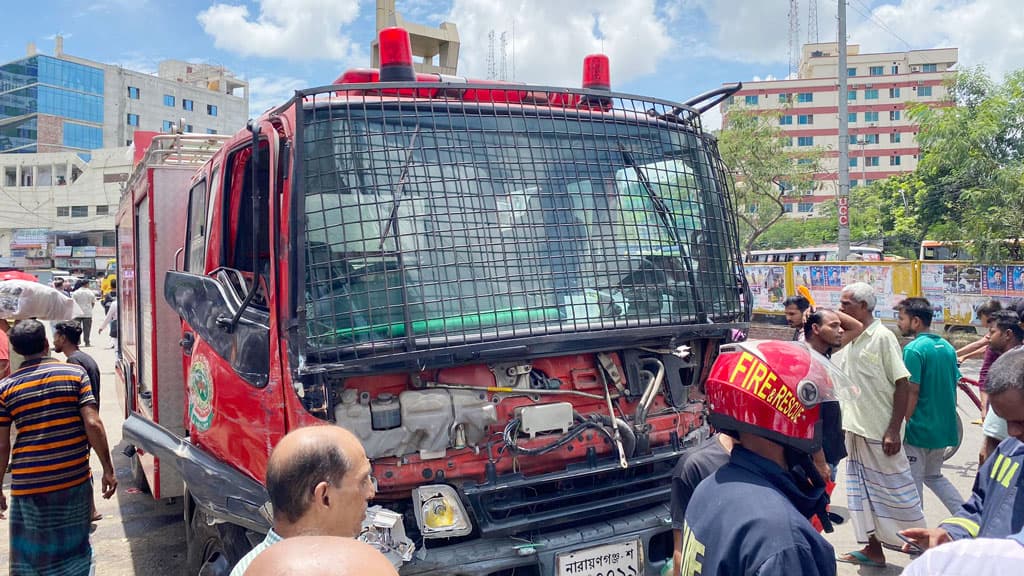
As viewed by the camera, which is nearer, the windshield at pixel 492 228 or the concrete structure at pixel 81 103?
the windshield at pixel 492 228

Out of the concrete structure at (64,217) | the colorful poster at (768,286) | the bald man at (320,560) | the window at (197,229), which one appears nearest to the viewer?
the bald man at (320,560)

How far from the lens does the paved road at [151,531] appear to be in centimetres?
473

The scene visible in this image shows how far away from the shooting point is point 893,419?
171 inches

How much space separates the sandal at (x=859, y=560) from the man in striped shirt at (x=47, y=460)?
175 inches

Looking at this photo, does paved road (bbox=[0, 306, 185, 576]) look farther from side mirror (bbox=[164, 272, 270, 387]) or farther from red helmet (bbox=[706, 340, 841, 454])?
red helmet (bbox=[706, 340, 841, 454])

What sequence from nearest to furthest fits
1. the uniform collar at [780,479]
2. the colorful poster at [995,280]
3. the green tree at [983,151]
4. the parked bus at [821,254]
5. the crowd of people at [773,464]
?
the crowd of people at [773,464] → the uniform collar at [780,479] → the colorful poster at [995,280] → the green tree at [983,151] → the parked bus at [821,254]

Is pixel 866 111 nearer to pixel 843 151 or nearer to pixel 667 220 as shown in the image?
pixel 843 151

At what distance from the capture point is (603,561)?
2.93 meters

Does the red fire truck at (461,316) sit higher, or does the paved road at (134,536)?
the red fire truck at (461,316)

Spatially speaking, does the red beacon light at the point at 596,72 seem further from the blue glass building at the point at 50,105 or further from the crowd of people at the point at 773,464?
the blue glass building at the point at 50,105

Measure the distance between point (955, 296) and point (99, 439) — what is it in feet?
50.2

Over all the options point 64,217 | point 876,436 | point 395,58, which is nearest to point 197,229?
point 395,58

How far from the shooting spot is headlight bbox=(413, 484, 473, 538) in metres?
2.77

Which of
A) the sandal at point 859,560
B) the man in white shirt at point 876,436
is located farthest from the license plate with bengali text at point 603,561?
the sandal at point 859,560
